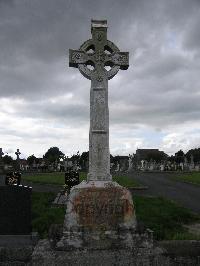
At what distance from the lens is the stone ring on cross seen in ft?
20.3

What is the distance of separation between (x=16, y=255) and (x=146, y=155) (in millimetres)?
126631

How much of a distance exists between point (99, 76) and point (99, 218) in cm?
213

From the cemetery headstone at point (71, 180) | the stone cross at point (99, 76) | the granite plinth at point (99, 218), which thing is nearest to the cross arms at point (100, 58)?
the stone cross at point (99, 76)

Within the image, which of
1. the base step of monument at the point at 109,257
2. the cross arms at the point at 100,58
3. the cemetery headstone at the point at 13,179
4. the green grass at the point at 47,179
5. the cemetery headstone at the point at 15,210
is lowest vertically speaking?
the base step of monument at the point at 109,257

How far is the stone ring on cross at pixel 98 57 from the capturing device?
6195 millimetres

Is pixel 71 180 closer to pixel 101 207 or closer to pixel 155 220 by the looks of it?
pixel 155 220

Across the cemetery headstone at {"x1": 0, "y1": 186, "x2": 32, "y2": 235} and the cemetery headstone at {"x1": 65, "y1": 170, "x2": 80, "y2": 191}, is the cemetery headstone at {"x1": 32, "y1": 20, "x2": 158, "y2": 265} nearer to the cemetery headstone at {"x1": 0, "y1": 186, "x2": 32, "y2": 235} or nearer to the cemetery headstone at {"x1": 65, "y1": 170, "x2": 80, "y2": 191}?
the cemetery headstone at {"x1": 0, "y1": 186, "x2": 32, "y2": 235}

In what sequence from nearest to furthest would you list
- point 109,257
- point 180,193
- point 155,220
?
point 109,257
point 155,220
point 180,193

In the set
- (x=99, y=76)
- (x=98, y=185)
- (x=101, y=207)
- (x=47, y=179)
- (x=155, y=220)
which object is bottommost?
(x=155, y=220)

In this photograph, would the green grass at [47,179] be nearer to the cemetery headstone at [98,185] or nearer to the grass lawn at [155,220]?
the grass lawn at [155,220]

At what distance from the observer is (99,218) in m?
5.49

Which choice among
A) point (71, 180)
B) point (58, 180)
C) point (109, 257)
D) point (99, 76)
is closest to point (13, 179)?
point (71, 180)

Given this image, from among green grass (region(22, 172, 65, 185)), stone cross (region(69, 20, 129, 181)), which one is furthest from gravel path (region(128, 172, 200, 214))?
stone cross (region(69, 20, 129, 181))

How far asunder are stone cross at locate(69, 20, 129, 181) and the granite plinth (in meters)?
0.31
